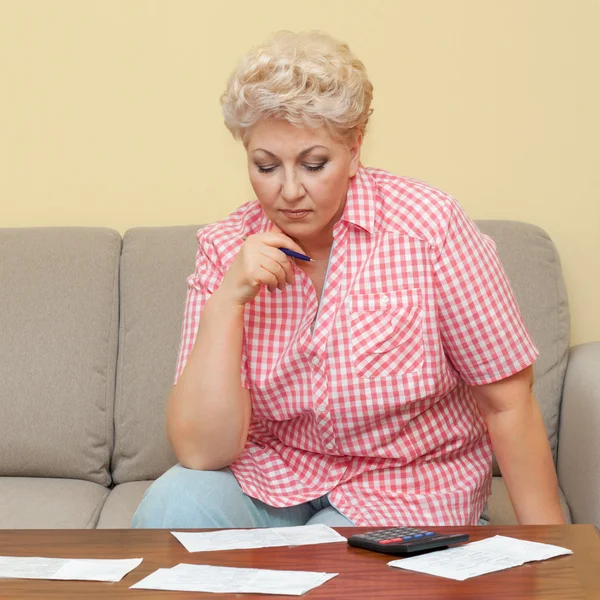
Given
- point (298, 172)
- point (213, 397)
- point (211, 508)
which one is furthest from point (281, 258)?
point (211, 508)

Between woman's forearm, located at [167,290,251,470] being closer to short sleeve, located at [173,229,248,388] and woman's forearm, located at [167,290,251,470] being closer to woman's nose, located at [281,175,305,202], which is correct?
short sleeve, located at [173,229,248,388]

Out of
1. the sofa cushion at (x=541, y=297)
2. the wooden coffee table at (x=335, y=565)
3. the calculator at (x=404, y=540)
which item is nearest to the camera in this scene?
the wooden coffee table at (x=335, y=565)

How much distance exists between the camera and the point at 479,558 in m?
1.02

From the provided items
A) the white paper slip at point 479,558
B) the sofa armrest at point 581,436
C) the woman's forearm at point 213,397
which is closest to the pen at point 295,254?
the woman's forearm at point 213,397

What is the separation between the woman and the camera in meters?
1.41

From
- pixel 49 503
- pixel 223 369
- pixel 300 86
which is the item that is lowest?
pixel 49 503

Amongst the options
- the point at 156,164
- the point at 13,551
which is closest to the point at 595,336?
the point at 156,164

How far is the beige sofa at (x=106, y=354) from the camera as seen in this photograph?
78.0 inches

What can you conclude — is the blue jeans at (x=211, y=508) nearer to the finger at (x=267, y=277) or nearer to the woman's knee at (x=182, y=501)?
the woman's knee at (x=182, y=501)

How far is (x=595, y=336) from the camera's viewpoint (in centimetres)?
228

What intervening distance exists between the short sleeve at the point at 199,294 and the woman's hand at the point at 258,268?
0.08 metres

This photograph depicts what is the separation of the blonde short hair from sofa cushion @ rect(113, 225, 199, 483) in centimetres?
70

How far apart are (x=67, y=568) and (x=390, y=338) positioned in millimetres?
609

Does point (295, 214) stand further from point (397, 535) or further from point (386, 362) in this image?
point (397, 535)
